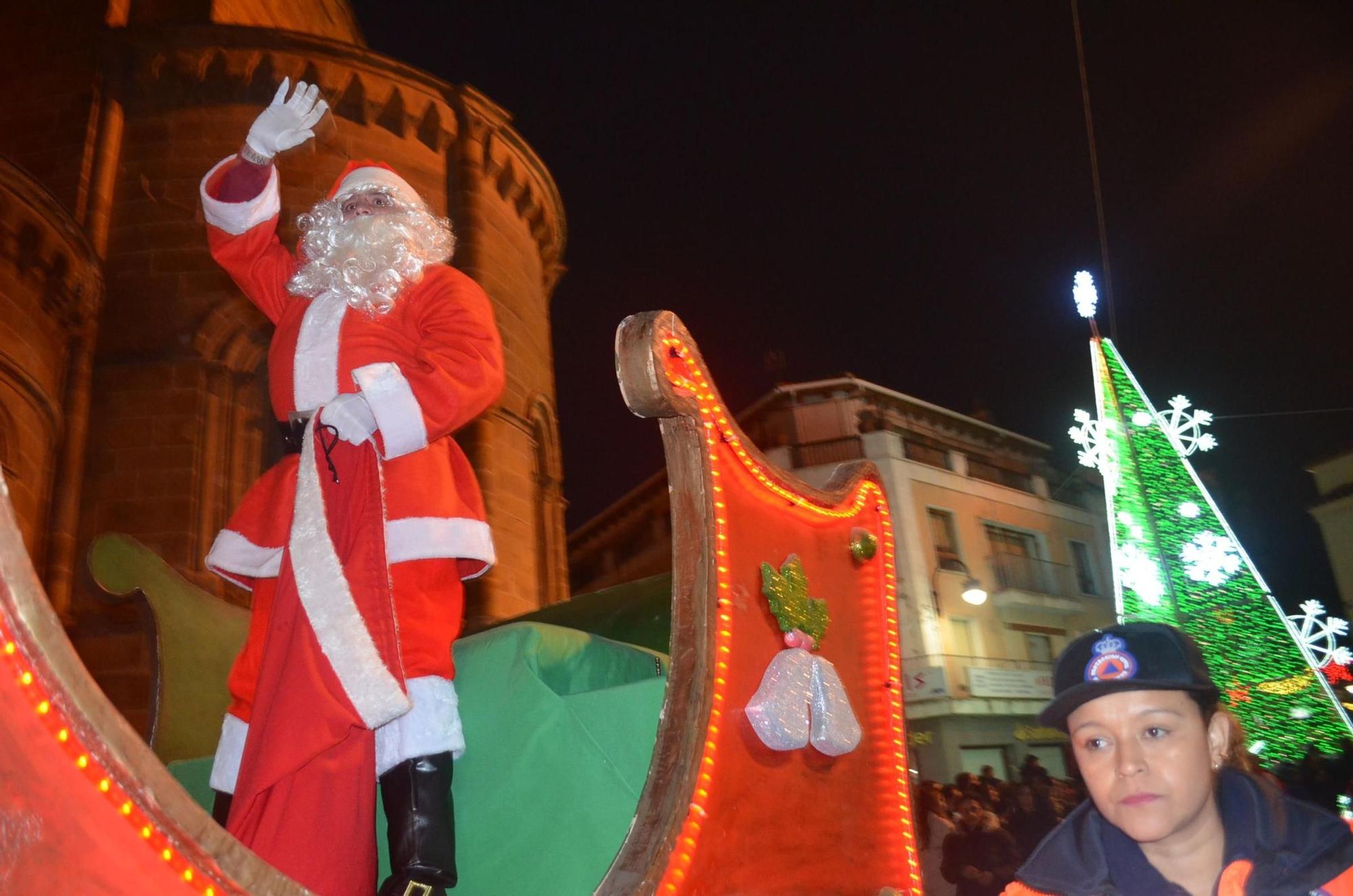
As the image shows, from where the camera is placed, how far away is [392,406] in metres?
2.00

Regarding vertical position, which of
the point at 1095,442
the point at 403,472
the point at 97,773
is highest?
the point at 1095,442

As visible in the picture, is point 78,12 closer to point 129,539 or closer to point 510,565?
point 510,565

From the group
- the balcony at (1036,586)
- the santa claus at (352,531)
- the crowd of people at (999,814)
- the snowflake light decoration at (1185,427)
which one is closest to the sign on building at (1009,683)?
the balcony at (1036,586)

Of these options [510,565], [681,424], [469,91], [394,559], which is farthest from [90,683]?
[469,91]

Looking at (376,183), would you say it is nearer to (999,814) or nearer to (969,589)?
(999,814)

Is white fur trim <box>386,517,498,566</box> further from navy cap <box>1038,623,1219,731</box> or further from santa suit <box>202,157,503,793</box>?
navy cap <box>1038,623,1219,731</box>

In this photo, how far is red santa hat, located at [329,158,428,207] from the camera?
2.44m

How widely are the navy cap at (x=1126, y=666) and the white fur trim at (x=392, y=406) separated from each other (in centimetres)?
124

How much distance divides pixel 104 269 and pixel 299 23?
554cm

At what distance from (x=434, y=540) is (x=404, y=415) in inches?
9.9

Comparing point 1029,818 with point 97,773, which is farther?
point 1029,818

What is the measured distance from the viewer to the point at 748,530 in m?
2.08

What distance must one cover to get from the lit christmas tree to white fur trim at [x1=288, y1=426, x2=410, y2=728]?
443cm

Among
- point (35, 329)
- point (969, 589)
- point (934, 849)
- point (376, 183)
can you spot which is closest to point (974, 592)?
point (969, 589)
